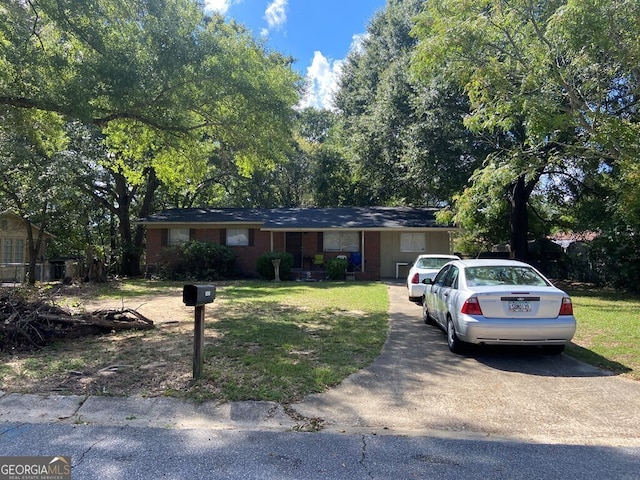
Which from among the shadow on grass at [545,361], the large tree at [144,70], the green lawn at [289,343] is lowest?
the shadow on grass at [545,361]

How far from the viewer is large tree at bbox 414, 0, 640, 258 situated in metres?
10.4

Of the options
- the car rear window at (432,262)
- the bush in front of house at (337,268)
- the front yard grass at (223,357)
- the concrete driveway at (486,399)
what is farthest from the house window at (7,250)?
the concrete driveway at (486,399)

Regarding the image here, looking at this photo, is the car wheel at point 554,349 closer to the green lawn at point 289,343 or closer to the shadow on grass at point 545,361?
the shadow on grass at point 545,361

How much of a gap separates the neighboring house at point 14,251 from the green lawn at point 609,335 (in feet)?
70.1

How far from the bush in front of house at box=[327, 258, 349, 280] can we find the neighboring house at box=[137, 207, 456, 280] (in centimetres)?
101

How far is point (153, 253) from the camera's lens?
23047 millimetres

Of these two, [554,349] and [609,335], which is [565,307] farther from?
[609,335]

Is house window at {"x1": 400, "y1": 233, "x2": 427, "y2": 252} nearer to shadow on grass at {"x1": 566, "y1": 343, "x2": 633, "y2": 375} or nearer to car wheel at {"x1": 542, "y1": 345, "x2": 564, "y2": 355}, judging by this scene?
shadow on grass at {"x1": 566, "y1": 343, "x2": 633, "y2": 375}

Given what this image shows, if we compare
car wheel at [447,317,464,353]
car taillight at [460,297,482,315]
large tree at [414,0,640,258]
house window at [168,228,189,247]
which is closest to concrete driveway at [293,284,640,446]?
car wheel at [447,317,464,353]

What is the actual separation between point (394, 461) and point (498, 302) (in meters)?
3.63

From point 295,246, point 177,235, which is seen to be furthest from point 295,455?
point 177,235

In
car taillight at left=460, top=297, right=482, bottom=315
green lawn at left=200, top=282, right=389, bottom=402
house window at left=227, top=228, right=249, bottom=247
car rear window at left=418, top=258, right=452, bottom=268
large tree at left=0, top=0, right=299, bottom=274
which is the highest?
large tree at left=0, top=0, right=299, bottom=274

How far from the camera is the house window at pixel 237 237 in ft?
74.8

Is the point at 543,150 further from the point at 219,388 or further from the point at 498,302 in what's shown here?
the point at 219,388
